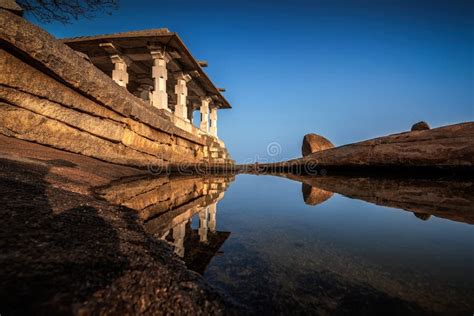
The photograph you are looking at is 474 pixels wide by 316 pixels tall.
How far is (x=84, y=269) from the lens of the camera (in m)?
0.69

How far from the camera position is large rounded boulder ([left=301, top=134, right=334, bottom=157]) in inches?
584

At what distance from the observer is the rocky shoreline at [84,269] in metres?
0.54

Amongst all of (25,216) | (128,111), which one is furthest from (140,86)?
(25,216)

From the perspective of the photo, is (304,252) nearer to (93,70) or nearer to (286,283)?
(286,283)

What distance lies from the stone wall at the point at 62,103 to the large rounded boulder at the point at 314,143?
469 inches

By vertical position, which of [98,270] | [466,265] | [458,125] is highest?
[458,125]

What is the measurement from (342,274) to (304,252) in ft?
0.96

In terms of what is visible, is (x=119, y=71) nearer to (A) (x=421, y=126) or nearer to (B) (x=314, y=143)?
(B) (x=314, y=143)

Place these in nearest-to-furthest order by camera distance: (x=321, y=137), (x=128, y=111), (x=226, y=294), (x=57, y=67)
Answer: (x=226, y=294), (x=57, y=67), (x=128, y=111), (x=321, y=137)

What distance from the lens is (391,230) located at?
166 centimetres

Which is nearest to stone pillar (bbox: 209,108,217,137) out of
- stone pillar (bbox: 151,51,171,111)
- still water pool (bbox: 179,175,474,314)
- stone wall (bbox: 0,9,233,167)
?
stone pillar (bbox: 151,51,171,111)

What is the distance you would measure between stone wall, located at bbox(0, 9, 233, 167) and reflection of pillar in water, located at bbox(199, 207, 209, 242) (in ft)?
10.2

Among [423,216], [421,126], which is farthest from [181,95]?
[421,126]

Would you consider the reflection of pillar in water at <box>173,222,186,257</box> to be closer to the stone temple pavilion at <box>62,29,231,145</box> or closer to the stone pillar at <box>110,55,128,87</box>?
the stone temple pavilion at <box>62,29,231,145</box>
